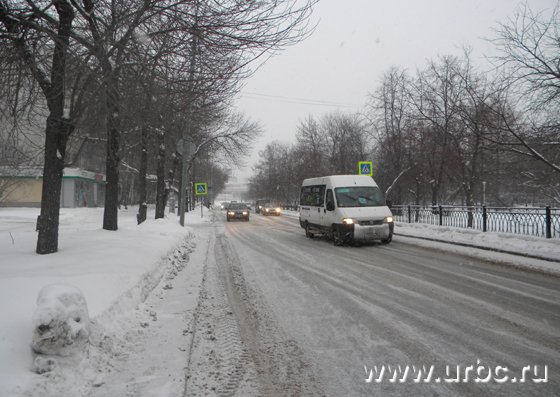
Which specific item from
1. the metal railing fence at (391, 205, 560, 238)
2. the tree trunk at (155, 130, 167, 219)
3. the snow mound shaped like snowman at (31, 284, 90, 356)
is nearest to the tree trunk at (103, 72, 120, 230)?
the tree trunk at (155, 130, 167, 219)

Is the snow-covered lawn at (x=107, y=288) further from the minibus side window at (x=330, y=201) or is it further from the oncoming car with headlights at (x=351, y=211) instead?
the minibus side window at (x=330, y=201)

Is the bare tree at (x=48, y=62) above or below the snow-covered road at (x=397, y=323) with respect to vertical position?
above

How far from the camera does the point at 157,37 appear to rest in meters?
7.53

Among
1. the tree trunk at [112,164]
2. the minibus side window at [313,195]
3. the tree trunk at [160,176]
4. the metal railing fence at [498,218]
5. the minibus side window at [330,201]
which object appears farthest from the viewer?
the tree trunk at [160,176]

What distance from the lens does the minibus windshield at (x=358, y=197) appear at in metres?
14.3

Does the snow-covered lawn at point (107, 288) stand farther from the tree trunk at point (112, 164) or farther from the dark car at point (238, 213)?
the dark car at point (238, 213)

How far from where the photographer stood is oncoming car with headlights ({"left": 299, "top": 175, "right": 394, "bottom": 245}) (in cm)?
1352

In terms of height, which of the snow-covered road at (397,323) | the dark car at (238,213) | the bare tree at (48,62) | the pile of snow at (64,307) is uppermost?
the bare tree at (48,62)

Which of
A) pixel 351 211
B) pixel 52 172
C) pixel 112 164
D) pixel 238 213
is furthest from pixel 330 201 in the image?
pixel 238 213

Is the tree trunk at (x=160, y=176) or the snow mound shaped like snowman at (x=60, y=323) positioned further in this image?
the tree trunk at (x=160, y=176)

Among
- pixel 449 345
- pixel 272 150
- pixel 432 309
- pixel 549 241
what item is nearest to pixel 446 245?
pixel 549 241

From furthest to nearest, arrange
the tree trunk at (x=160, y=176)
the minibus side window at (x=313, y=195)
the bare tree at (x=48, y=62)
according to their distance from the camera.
Answer: the tree trunk at (x=160, y=176)
the minibus side window at (x=313, y=195)
the bare tree at (x=48, y=62)

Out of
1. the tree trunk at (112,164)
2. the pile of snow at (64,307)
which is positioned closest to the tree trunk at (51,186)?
the pile of snow at (64,307)

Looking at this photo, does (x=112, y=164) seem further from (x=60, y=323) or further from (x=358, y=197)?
(x=60, y=323)
